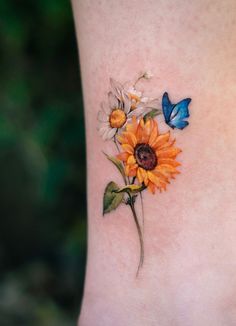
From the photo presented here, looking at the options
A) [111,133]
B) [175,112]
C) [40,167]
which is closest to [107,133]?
[111,133]

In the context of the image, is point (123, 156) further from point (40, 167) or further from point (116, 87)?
point (40, 167)

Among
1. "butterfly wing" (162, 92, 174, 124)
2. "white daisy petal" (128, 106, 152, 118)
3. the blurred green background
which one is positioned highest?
"butterfly wing" (162, 92, 174, 124)

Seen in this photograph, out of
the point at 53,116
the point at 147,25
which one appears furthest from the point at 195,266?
the point at 53,116

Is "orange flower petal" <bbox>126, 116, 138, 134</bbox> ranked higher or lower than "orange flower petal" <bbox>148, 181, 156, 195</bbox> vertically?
higher

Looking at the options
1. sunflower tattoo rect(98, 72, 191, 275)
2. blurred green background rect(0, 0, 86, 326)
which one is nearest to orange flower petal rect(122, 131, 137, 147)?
sunflower tattoo rect(98, 72, 191, 275)

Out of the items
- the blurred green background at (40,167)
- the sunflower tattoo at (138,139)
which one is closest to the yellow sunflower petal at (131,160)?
the sunflower tattoo at (138,139)

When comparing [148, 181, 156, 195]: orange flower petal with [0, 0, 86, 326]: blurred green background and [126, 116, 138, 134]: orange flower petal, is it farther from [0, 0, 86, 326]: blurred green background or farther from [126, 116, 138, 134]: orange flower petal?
[0, 0, 86, 326]: blurred green background

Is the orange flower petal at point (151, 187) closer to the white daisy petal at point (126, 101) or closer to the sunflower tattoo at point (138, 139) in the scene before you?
the sunflower tattoo at point (138, 139)

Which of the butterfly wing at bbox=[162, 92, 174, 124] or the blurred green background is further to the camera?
the blurred green background
